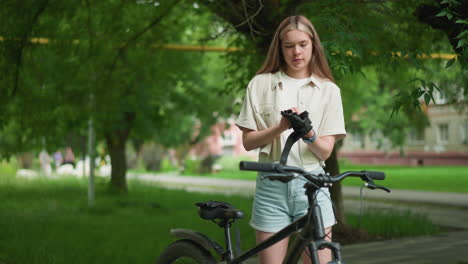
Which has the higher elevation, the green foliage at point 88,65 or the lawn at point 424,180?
the green foliage at point 88,65

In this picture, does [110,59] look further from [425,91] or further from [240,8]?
[425,91]

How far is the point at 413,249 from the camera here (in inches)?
290

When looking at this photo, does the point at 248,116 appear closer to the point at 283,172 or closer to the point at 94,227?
the point at 283,172

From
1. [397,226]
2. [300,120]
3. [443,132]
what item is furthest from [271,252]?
[443,132]

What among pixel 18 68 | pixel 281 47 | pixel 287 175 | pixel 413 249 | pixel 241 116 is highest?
pixel 18 68

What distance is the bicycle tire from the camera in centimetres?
330

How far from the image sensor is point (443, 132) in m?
49.5

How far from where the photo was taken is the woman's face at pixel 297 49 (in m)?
2.92

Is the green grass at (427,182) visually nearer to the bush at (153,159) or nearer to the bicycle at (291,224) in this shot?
the bicycle at (291,224)

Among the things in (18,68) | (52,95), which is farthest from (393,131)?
(18,68)

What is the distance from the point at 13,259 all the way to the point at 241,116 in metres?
4.64

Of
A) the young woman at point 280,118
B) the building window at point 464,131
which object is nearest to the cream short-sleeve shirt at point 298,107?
the young woman at point 280,118

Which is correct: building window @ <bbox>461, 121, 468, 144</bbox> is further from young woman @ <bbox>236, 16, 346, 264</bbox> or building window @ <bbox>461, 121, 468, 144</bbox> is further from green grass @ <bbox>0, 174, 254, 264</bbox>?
young woman @ <bbox>236, 16, 346, 264</bbox>

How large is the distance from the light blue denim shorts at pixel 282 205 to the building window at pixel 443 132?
160 ft
